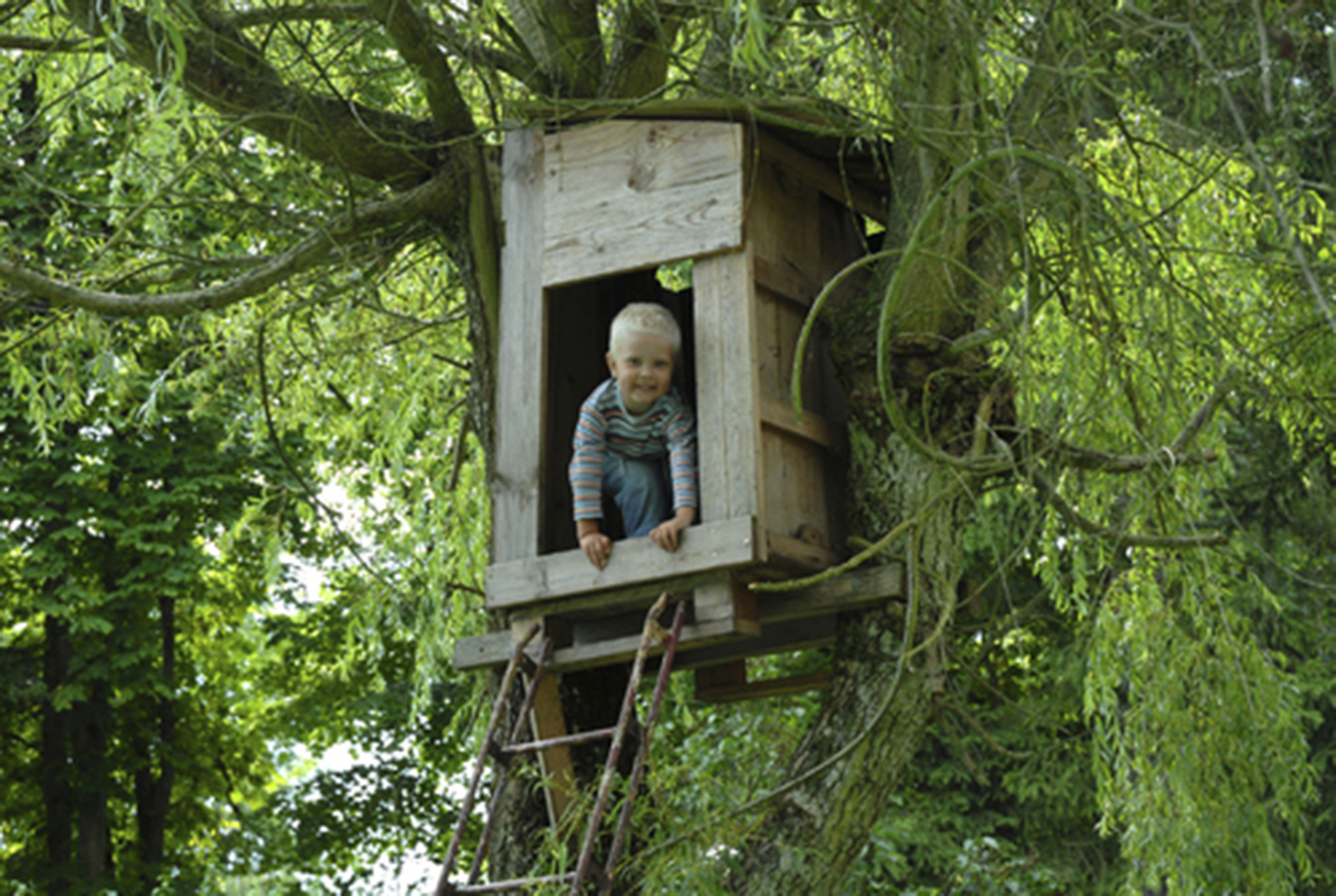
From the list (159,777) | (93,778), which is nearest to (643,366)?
(93,778)

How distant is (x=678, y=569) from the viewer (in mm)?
4059

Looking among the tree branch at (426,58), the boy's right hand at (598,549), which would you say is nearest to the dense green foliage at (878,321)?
the tree branch at (426,58)

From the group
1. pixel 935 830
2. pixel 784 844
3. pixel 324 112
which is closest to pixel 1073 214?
pixel 784 844

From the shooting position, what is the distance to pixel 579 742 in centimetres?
411

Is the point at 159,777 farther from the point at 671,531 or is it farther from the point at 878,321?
the point at 878,321

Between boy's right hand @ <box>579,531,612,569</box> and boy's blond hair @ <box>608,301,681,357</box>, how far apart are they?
547mm

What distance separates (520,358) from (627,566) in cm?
85

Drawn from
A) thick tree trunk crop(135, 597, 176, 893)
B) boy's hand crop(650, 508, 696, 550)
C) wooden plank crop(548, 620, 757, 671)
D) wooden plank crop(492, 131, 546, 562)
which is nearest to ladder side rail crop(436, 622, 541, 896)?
wooden plank crop(548, 620, 757, 671)

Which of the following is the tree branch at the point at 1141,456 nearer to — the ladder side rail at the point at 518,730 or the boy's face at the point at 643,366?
the boy's face at the point at 643,366

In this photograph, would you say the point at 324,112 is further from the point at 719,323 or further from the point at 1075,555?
the point at 1075,555

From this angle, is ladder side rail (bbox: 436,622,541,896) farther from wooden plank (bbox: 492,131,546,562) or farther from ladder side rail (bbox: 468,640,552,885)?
wooden plank (bbox: 492,131,546,562)

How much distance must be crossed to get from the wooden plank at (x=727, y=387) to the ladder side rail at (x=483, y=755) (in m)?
0.66

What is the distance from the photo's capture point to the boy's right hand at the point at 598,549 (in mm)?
4188

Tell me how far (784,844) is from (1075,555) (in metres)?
2.07
